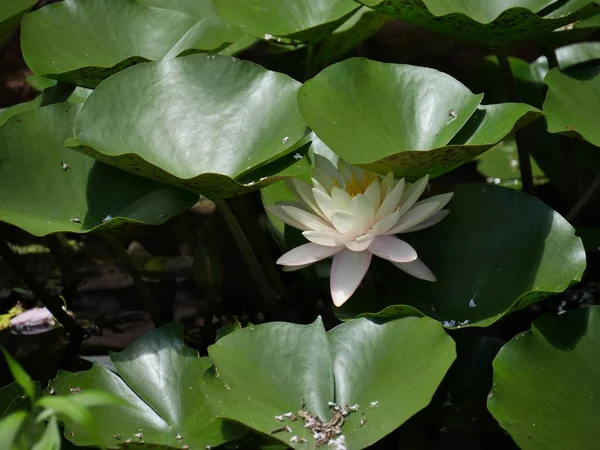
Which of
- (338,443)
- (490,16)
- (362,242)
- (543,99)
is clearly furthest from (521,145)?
(338,443)

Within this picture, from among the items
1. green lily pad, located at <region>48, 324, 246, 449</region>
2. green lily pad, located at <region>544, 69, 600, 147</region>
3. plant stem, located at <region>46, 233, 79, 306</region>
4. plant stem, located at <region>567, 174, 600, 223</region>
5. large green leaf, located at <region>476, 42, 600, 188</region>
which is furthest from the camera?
Result: plant stem, located at <region>46, 233, 79, 306</region>

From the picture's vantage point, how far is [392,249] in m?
1.31

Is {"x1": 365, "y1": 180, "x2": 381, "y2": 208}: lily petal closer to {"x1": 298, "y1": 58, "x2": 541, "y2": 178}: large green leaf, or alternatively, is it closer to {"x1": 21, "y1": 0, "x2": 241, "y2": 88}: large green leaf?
{"x1": 298, "y1": 58, "x2": 541, "y2": 178}: large green leaf

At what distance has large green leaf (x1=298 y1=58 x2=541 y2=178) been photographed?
135cm

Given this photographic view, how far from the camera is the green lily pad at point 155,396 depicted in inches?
46.0

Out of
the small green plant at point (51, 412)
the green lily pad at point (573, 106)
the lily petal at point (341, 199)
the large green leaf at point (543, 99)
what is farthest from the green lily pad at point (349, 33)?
the small green plant at point (51, 412)

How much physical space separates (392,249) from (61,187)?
0.65 meters

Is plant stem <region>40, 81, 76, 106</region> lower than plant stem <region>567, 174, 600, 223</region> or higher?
higher

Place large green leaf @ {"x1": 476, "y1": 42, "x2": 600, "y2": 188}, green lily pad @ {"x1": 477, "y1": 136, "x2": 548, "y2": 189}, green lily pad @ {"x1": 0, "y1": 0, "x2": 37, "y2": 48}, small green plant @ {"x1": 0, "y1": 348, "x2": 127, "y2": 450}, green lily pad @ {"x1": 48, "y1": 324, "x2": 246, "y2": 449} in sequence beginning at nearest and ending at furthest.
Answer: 1. small green plant @ {"x1": 0, "y1": 348, "x2": 127, "y2": 450}
2. green lily pad @ {"x1": 48, "y1": 324, "x2": 246, "y2": 449}
3. green lily pad @ {"x1": 0, "y1": 0, "x2": 37, "y2": 48}
4. large green leaf @ {"x1": 476, "y1": 42, "x2": 600, "y2": 188}
5. green lily pad @ {"x1": 477, "y1": 136, "x2": 548, "y2": 189}

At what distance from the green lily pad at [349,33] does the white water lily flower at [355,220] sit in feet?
1.93

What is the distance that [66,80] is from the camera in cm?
162

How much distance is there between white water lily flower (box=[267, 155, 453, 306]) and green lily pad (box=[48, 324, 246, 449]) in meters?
0.25

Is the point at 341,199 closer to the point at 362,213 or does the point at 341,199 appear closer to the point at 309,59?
the point at 362,213

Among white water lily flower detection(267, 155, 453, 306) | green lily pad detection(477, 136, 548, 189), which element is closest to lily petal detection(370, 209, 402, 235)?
white water lily flower detection(267, 155, 453, 306)
